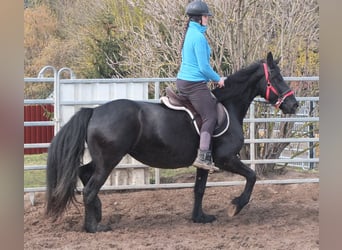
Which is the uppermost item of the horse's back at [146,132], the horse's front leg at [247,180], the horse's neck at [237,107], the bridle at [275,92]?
the bridle at [275,92]

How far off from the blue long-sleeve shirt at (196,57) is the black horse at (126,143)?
45 cm

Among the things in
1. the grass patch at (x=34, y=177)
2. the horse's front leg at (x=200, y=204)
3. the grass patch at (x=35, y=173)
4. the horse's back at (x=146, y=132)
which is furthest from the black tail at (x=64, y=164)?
the grass patch at (x=34, y=177)

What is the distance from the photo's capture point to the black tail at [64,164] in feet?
17.2

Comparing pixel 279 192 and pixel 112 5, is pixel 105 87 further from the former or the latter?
pixel 112 5

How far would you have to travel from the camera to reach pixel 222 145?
222 inches

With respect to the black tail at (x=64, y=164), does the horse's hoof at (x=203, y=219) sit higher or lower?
lower

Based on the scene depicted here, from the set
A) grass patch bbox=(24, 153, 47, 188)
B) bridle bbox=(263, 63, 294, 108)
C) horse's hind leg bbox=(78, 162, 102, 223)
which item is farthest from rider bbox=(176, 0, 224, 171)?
grass patch bbox=(24, 153, 47, 188)

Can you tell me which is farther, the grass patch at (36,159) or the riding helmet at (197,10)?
the grass patch at (36,159)

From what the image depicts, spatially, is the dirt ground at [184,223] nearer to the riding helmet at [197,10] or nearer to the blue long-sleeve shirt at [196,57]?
the blue long-sleeve shirt at [196,57]

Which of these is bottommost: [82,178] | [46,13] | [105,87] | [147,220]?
[147,220]

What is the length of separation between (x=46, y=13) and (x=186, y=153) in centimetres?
2005

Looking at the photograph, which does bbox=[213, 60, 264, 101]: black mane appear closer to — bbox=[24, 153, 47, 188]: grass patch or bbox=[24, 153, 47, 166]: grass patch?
bbox=[24, 153, 47, 188]: grass patch
